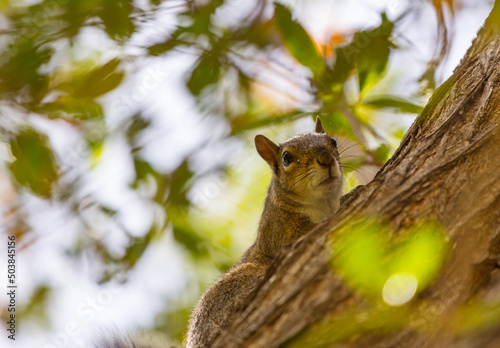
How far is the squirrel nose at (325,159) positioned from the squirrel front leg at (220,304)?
32.0 inches

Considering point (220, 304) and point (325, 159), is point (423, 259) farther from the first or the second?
point (325, 159)

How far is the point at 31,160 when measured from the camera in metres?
2.18

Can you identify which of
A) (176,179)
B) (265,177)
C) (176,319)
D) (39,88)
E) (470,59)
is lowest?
(176,319)

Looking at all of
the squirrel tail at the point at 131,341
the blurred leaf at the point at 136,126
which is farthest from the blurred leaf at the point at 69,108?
the squirrel tail at the point at 131,341

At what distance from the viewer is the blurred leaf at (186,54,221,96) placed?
2453 millimetres

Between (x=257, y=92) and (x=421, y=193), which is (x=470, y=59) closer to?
(x=421, y=193)

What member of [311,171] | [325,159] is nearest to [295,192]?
[311,171]

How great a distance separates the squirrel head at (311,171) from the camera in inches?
121

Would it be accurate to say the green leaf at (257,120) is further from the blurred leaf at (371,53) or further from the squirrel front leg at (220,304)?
the squirrel front leg at (220,304)

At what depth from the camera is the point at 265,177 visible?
3.88 m

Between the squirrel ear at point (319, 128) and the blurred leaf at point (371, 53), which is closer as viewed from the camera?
the blurred leaf at point (371, 53)

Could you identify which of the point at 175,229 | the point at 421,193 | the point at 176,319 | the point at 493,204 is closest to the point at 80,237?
the point at 175,229

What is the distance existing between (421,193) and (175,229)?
5.66 ft

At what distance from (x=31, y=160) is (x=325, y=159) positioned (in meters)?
1.72
